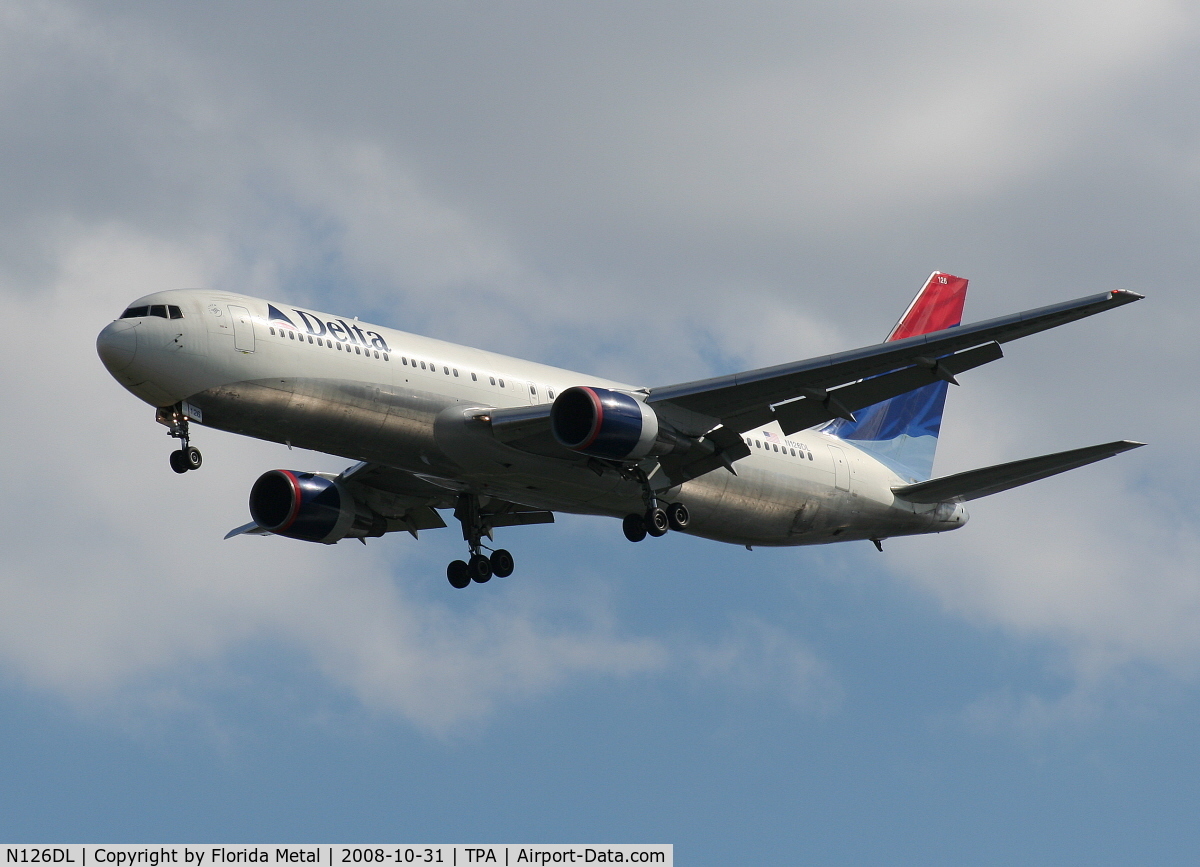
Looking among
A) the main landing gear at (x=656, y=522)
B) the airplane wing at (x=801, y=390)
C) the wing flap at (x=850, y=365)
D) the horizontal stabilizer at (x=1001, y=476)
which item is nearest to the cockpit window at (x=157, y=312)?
the airplane wing at (x=801, y=390)

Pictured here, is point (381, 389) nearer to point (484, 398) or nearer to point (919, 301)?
point (484, 398)

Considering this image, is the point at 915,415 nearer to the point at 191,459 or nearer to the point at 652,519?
the point at 652,519

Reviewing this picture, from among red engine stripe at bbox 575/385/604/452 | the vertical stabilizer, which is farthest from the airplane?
the vertical stabilizer

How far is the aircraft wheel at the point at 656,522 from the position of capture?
3838cm

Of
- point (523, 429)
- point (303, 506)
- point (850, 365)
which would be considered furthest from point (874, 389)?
point (303, 506)

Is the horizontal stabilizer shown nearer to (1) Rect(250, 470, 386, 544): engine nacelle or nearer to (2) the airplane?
(2) the airplane

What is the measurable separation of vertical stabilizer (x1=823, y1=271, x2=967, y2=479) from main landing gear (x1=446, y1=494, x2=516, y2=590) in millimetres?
10879

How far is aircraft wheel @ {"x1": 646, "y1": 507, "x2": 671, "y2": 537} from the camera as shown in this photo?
3838 cm

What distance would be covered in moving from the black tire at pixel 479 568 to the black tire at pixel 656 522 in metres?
6.51

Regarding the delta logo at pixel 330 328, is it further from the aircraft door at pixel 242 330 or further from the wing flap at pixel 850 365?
the wing flap at pixel 850 365

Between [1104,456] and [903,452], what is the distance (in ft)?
36.1

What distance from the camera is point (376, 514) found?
144 feet

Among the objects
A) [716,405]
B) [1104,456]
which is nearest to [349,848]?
[716,405]

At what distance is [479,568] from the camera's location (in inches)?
1697
